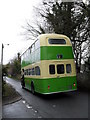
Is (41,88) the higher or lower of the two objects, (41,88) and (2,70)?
the lower

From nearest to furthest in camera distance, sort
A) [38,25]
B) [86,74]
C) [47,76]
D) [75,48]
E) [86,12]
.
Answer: [47,76], [86,12], [86,74], [75,48], [38,25]

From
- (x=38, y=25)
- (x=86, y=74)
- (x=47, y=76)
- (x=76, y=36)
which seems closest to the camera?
(x=47, y=76)

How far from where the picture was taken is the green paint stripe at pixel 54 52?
45.1ft

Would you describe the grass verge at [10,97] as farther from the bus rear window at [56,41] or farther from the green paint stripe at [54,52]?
the bus rear window at [56,41]

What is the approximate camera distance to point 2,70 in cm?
1514

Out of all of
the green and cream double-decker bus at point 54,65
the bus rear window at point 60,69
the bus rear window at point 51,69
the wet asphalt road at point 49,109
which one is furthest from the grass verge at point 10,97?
the bus rear window at point 60,69

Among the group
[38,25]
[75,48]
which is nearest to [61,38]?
[75,48]

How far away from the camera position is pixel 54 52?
1402 cm

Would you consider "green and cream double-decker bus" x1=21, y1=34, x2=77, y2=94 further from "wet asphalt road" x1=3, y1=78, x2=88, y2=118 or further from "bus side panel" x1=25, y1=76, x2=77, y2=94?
"wet asphalt road" x1=3, y1=78, x2=88, y2=118

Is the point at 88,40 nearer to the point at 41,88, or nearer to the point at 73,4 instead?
the point at 73,4

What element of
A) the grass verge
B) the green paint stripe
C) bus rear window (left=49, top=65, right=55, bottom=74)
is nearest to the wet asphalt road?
the grass verge

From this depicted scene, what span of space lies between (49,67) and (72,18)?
10114 millimetres

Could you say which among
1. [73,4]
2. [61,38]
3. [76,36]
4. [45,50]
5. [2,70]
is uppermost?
[73,4]

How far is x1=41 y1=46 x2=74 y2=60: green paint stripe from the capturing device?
13742 millimetres
